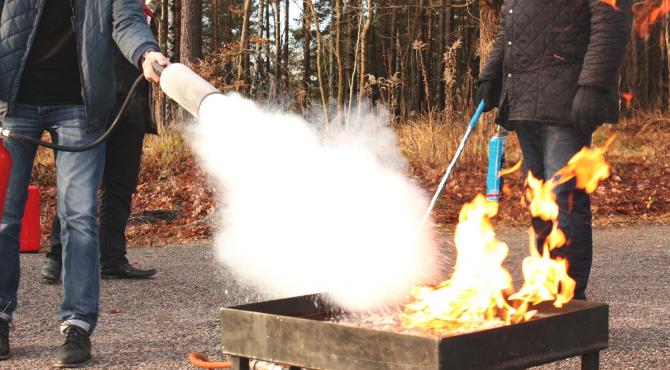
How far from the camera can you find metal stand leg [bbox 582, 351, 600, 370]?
325 cm

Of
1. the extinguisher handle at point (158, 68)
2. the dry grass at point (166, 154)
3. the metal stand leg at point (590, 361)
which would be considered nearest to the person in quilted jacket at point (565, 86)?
the metal stand leg at point (590, 361)

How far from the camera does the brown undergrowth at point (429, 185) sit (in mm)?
10750

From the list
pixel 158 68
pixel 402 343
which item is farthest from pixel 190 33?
pixel 402 343

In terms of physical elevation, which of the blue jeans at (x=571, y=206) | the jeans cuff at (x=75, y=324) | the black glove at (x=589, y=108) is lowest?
the jeans cuff at (x=75, y=324)

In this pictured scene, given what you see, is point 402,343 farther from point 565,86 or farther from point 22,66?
point 22,66

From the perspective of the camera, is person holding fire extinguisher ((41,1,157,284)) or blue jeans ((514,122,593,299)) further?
person holding fire extinguisher ((41,1,157,284))

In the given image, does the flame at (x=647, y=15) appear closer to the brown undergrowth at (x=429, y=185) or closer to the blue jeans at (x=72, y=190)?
the blue jeans at (x=72, y=190)

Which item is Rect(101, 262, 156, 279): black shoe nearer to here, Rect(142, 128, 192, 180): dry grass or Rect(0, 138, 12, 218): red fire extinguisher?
Rect(0, 138, 12, 218): red fire extinguisher

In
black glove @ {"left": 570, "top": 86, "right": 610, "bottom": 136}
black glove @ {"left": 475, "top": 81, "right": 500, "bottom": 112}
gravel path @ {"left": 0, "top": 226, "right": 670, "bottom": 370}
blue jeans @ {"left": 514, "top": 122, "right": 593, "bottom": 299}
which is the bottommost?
gravel path @ {"left": 0, "top": 226, "right": 670, "bottom": 370}

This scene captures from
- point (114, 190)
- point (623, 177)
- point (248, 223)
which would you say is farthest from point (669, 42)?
point (248, 223)

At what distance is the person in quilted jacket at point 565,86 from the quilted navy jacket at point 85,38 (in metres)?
2.05

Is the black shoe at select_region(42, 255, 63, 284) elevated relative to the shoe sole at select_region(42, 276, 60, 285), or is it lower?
elevated

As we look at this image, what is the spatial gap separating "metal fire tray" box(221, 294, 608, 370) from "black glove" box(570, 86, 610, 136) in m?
1.52

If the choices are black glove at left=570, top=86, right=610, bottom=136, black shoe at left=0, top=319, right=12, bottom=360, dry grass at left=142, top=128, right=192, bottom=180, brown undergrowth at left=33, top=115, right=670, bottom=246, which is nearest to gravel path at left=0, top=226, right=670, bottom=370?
black shoe at left=0, top=319, right=12, bottom=360
